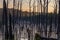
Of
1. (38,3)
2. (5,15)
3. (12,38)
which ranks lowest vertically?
(12,38)

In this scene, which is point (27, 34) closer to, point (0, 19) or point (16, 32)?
point (16, 32)

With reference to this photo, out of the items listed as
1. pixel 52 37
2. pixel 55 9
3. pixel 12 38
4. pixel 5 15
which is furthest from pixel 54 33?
pixel 5 15

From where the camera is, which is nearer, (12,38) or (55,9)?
(55,9)

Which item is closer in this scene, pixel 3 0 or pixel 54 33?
pixel 54 33

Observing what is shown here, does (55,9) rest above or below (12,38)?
above

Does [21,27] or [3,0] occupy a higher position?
[3,0]

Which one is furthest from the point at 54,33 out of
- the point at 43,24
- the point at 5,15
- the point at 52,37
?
the point at 5,15

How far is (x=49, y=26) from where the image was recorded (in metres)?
1.74

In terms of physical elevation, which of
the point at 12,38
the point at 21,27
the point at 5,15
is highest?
the point at 5,15

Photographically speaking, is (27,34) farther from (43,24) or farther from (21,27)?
(43,24)

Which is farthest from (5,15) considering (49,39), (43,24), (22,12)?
(49,39)

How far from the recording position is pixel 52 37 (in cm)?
172

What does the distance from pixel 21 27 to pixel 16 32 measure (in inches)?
3.6

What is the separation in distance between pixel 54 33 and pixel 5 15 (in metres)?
0.66
